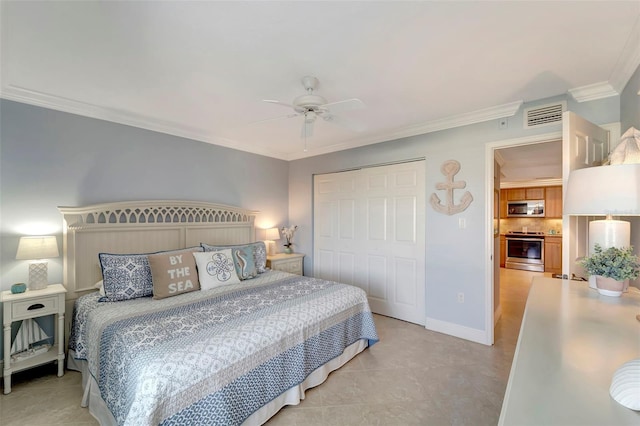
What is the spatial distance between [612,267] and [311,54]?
2269mm

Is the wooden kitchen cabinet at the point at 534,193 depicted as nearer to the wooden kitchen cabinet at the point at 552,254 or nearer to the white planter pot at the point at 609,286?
the wooden kitchen cabinet at the point at 552,254

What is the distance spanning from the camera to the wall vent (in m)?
2.58

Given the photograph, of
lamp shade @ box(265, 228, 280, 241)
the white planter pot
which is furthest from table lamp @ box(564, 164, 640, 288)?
Answer: lamp shade @ box(265, 228, 280, 241)

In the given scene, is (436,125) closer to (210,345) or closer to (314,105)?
(314,105)

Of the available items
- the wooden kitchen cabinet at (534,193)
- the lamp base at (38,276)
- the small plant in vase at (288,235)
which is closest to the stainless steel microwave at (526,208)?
the wooden kitchen cabinet at (534,193)

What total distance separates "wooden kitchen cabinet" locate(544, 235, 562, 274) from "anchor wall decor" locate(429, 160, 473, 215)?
17.2ft

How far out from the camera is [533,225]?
281 inches

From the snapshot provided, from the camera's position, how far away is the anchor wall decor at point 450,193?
314 centimetres

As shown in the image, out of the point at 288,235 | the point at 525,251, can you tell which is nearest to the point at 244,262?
the point at 288,235

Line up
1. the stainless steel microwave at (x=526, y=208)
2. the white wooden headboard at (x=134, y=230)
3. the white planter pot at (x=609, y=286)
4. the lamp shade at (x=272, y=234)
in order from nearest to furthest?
the white planter pot at (x=609, y=286) → the white wooden headboard at (x=134, y=230) → the lamp shade at (x=272, y=234) → the stainless steel microwave at (x=526, y=208)

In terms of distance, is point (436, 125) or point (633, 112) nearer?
point (633, 112)

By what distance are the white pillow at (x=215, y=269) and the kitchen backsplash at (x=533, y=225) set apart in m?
7.63

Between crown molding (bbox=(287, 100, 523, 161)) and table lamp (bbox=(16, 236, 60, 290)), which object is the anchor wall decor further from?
table lamp (bbox=(16, 236, 60, 290))

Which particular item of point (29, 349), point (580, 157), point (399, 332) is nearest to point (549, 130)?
point (580, 157)
